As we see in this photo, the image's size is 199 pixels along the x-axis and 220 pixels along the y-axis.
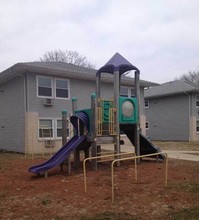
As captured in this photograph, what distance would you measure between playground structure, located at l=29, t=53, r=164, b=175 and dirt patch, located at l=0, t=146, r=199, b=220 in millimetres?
832

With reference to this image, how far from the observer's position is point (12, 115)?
58.2 ft

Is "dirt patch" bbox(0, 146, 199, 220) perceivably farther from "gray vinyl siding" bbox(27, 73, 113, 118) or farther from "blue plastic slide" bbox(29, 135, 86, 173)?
"gray vinyl siding" bbox(27, 73, 113, 118)

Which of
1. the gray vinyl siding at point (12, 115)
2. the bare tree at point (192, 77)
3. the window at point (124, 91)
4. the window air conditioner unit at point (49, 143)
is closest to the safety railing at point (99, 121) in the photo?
the window air conditioner unit at point (49, 143)

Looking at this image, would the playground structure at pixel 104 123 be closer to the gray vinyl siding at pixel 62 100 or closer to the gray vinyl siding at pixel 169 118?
the gray vinyl siding at pixel 62 100

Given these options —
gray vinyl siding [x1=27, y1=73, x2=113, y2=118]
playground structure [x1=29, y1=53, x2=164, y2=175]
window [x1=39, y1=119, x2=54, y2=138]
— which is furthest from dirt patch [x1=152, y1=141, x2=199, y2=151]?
playground structure [x1=29, y1=53, x2=164, y2=175]

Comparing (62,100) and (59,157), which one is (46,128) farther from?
(59,157)

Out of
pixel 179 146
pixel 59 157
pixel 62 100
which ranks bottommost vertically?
pixel 179 146

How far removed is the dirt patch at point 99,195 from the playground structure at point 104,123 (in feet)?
2.73

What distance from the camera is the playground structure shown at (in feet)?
31.7

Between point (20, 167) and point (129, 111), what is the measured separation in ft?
14.7

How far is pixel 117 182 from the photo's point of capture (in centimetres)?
771

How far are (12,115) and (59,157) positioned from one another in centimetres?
958

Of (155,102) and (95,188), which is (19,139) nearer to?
(95,188)

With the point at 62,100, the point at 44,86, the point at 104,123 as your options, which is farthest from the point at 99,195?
the point at 62,100
